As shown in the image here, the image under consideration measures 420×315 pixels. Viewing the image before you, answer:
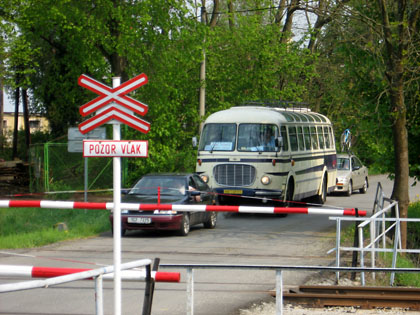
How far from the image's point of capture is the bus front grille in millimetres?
22281

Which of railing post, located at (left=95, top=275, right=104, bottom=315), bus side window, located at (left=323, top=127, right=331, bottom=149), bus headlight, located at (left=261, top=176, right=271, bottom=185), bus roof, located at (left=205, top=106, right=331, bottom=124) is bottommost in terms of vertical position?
railing post, located at (left=95, top=275, right=104, bottom=315)

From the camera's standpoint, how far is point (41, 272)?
21.0 feet

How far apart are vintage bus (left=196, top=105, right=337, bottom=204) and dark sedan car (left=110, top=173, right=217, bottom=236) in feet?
9.97

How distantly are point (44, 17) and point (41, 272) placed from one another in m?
24.8

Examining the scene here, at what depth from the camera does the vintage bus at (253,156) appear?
22094mm

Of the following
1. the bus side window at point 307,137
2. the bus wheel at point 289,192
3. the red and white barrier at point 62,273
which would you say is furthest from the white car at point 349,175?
the red and white barrier at point 62,273

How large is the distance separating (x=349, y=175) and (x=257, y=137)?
1106 cm

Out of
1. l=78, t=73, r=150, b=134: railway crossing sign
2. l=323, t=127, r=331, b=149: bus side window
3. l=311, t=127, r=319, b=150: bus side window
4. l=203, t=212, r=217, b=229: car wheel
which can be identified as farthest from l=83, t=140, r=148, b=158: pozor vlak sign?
l=323, t=127, r=331, b=149: bus side window

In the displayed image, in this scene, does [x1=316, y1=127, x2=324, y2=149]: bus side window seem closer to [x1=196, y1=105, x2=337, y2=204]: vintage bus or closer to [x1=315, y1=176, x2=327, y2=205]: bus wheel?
[x1=315, y1=176, x2=327, y2=205]: bus wheel

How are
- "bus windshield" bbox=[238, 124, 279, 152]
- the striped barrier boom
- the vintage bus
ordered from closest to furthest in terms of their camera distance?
the striped barrier boom < the vintage bus < "bus windshield" bbox=[238, 124, 279, 152]

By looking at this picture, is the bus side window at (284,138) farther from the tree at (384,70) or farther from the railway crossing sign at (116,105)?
the railway crossing sign at (116,105)

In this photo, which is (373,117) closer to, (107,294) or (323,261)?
(323,261)

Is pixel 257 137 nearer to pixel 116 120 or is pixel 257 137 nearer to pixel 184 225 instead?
pixel 184 225

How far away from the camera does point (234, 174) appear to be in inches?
883
